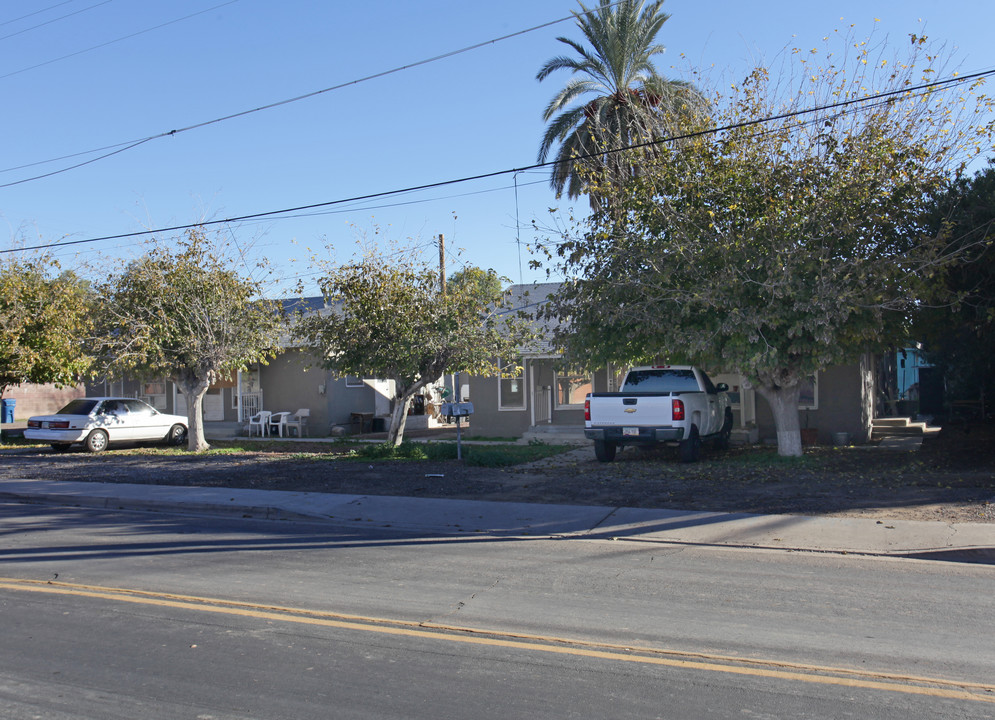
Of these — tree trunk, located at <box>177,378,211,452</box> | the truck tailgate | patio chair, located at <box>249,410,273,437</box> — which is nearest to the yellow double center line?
the truck tailgate

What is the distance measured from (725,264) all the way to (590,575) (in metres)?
7.29

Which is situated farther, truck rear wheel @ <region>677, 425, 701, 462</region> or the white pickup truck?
truck rear wheel @ <region>677, 425, 701, 462</region>

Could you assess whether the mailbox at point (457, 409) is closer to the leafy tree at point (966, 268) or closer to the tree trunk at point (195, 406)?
the tree trunk at point (195, 406)

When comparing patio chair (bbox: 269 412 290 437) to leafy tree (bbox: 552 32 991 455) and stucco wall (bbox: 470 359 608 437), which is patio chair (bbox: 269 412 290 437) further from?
leafy tree (bbox: 552 32 991 455)

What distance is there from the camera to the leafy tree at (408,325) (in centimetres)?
1733

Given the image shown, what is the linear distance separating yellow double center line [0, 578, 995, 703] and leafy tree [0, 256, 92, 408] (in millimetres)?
14626

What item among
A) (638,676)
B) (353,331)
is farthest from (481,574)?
(353,331)

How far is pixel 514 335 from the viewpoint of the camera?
18328 mm

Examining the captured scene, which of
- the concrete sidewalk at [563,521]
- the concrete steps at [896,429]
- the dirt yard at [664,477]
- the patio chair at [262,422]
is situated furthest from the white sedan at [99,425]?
the concrete steps at [896,429]

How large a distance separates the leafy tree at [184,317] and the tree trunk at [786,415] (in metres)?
11.7

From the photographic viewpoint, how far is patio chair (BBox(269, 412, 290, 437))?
25.2 meters

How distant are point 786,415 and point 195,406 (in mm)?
14156

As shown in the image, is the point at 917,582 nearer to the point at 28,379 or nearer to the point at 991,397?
the point at 991,397

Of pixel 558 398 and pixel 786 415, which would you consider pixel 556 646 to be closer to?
pixel 786 415
